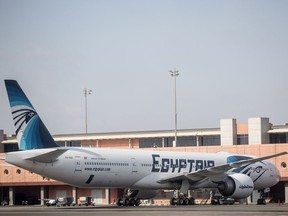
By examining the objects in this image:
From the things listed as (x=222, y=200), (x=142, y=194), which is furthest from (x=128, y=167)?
(x=222, y=200)

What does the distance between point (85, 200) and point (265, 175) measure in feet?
72.5

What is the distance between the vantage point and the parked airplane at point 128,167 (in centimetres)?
5909

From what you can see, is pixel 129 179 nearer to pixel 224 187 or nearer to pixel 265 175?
pixel 224 187

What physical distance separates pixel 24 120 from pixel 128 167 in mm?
10630

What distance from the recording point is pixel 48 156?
191 ft

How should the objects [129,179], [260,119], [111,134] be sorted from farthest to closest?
[111,134] → [260,119] → [129,179]

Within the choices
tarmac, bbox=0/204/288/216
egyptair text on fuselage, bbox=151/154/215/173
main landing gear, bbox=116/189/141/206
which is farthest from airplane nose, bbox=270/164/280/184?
tarmac, bbox=0/204/288/216

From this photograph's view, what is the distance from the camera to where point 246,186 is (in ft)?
225

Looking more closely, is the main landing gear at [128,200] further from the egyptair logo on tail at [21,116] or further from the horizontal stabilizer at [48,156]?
the egyptair logo on tail at [21,116]

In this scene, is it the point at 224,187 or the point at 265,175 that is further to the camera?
the point at 265,175

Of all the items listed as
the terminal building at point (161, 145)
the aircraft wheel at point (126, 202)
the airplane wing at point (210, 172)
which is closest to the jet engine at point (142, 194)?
the aircraft wheel at point (126, 202)

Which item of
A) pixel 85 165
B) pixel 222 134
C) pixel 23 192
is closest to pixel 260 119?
pixel 222 134

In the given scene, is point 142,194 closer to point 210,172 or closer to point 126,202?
point 126,202

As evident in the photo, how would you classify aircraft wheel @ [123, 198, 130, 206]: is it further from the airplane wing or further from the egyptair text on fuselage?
the egyptair text on fuselage
